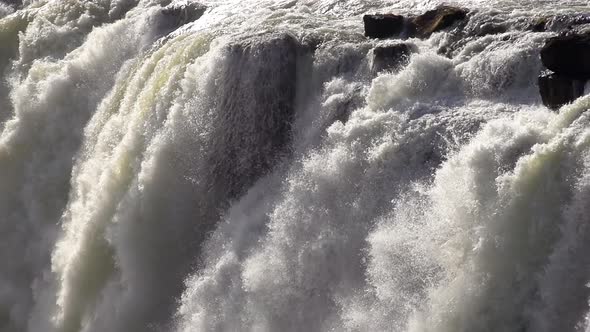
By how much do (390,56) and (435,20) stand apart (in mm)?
1204

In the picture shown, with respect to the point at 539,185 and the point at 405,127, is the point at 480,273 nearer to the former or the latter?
the point at 539,185

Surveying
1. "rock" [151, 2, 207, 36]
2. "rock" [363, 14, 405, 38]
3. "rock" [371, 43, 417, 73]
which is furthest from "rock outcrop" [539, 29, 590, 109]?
"rock" [151, 2, 207, 36]

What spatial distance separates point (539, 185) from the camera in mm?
8070

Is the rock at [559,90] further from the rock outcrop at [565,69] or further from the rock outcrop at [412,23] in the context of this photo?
the rock outcrop at [412,23]

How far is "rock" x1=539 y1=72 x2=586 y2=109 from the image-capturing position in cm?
939

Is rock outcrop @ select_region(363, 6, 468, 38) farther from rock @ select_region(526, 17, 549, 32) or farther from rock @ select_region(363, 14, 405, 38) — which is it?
rock @ select_region(526, 17, 549, 32)

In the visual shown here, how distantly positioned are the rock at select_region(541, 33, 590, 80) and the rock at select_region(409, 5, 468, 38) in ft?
8.70

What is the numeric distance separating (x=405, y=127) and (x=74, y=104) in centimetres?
868

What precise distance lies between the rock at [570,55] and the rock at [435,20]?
2.65 metres

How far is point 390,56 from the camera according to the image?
1158cm

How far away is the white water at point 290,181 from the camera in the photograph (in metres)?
8.15

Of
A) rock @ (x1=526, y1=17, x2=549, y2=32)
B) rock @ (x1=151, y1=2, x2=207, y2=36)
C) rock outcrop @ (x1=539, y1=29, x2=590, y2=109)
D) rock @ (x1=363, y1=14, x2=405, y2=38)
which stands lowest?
rock @ (x1=151, y1=2, x2=207, y2=36)

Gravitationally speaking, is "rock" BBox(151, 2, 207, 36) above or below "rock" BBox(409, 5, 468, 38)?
below

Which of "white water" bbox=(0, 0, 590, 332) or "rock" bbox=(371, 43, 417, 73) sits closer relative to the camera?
"white water" bbox=(0, 0, 590, 332)
